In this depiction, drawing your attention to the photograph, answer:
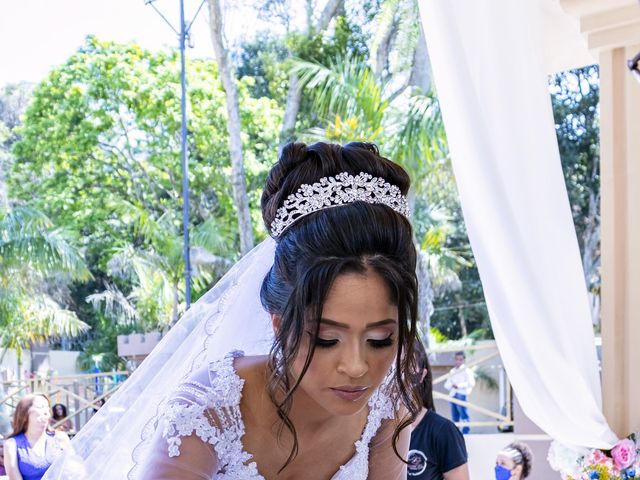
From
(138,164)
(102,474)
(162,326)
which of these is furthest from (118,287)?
(102,474)

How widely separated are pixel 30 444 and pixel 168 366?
3616 millimetres

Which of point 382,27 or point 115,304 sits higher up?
point 382,27

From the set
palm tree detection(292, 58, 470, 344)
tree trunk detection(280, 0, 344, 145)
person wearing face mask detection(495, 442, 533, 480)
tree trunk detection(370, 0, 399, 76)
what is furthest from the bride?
tree trunk detection(280, 0, 344, 145)

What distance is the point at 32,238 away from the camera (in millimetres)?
15461

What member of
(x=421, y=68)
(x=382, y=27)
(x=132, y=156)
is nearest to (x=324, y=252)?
(x=382, y=27)

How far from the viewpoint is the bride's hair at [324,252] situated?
134 centimetres

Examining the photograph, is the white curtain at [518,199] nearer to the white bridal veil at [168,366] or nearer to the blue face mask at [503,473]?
the blue face mask at [503,473]

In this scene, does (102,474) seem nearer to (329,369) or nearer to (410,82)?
(329,369)

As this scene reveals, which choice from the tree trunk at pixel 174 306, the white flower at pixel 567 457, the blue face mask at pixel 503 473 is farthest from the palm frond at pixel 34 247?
the white flower at pixel 567 457

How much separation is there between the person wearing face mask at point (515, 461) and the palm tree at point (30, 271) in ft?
39.1

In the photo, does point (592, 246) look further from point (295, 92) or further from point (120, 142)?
point (120, 142)

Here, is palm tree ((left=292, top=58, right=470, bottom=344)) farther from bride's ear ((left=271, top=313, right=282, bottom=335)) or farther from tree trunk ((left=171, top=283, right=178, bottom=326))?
bride's ear ((left=271, top=313, right=282, bottom=335))

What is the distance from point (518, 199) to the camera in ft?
10.8

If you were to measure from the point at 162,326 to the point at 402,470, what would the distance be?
54.5 ft
